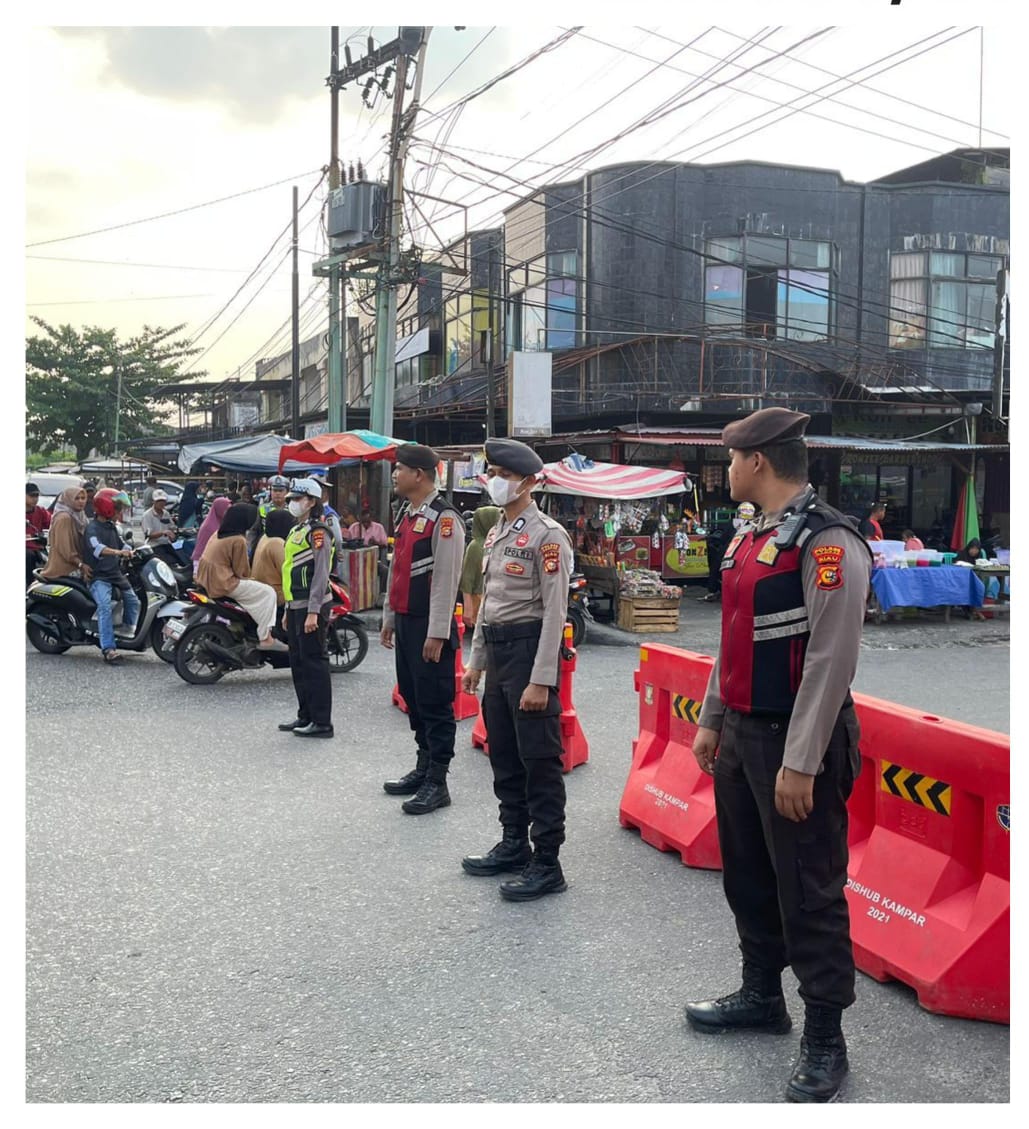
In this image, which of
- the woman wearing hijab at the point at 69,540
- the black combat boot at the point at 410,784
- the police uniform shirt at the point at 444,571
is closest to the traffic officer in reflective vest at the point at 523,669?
the police uniform shirt at the point at 444,571

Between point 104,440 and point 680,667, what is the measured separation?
126ft

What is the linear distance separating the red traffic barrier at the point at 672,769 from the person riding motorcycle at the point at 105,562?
642 cm

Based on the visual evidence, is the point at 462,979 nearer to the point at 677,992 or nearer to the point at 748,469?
the point at 677,992

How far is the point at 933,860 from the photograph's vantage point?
A: 3686 mm

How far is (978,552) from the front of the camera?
16203 millimetres

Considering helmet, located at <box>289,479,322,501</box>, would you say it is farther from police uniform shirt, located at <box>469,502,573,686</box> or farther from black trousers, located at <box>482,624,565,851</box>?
black trousers, located at <box>482,624,565,851</box>

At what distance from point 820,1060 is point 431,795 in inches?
118

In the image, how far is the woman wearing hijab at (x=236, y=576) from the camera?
9.18 meters

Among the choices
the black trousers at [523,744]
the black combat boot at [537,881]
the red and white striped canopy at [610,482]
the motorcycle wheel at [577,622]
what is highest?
the red and white striped canopy at [610,482]

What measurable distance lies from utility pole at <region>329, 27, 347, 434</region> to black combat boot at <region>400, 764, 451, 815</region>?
13.4 metres

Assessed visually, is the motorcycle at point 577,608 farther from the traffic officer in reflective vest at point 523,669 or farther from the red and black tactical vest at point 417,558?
the traffic officer in reflective vest at point 523,669

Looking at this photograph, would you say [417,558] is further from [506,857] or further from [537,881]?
[537,881]

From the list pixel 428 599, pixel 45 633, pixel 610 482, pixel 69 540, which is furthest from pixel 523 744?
pixel 610 482

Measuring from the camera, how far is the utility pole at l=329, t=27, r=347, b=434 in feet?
58.0
